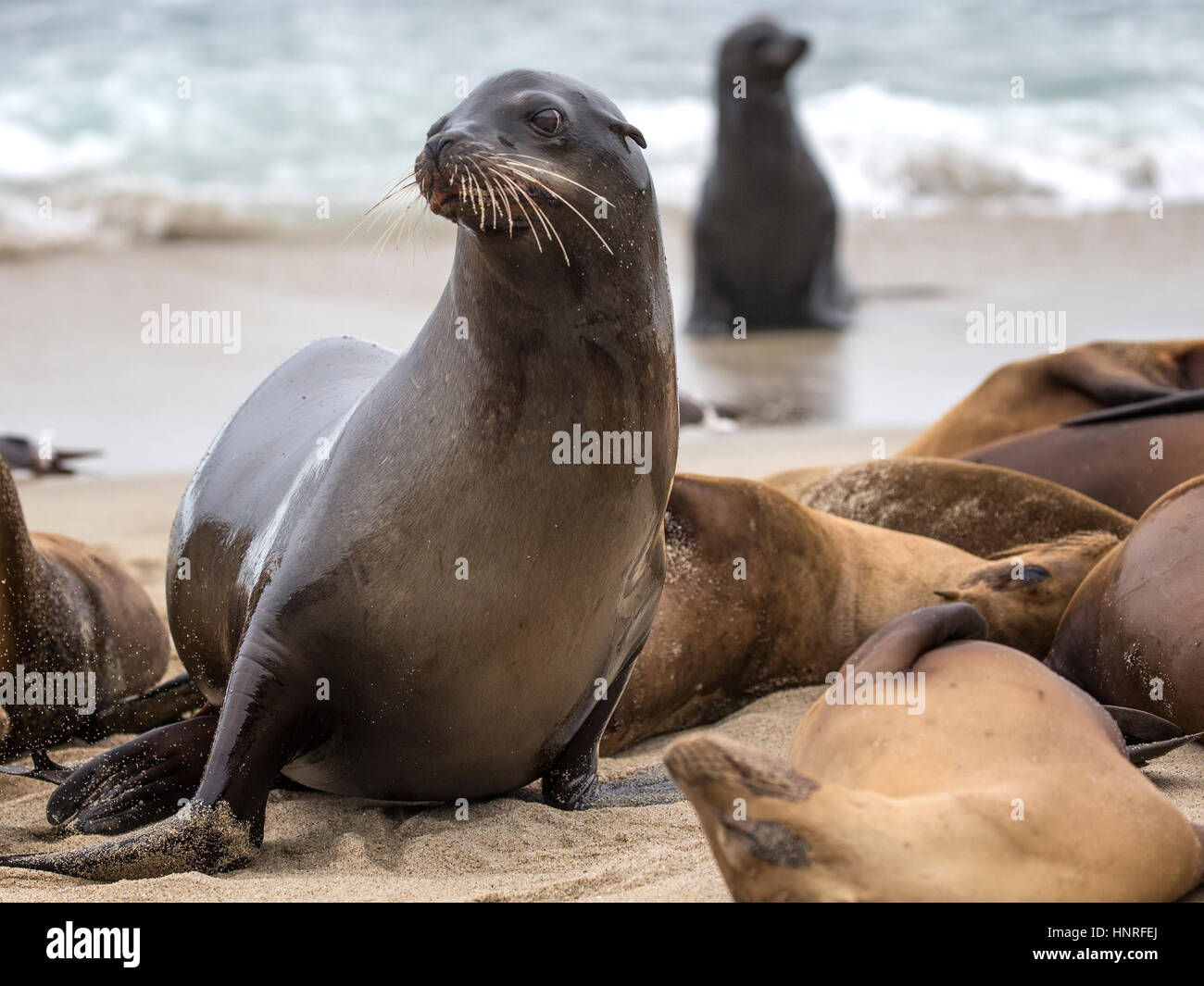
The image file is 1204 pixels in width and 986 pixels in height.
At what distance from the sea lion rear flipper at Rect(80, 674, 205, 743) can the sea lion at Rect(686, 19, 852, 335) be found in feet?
26.9

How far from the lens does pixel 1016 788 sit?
2430 millimetres

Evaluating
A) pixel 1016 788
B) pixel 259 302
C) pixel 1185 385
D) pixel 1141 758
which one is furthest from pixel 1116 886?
pixel 259 302

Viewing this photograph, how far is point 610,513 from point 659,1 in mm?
26183

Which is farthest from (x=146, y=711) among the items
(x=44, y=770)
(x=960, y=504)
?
(x=960, y=504)

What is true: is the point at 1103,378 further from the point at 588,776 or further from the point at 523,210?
the point at 523,210

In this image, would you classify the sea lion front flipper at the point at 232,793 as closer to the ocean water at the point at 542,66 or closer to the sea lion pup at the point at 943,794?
the sea lion pup at the point at 943,794

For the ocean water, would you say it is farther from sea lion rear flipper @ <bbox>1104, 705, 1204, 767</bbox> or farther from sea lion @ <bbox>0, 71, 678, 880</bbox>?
sea lion rear flipper @ <bbox>1104, 705, 1204, 767</bbox>

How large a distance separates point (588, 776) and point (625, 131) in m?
1.46

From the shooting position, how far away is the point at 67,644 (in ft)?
14.0

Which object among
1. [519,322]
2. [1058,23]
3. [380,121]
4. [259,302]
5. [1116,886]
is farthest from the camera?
[1058,23]

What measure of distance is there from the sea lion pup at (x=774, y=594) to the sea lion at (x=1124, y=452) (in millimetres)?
571

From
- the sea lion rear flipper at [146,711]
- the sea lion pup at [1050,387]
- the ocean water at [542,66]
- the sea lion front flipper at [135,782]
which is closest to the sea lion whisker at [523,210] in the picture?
the sea lion front flipper at [135,782]

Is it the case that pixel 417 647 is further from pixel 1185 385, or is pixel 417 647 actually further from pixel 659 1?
pixel 659 1

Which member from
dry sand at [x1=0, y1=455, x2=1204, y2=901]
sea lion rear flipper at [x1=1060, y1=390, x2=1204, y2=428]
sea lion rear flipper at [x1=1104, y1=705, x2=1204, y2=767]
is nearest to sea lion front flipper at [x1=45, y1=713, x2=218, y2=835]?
dry sand at [x1=0, y1=455, x2=1204, y2=901]
